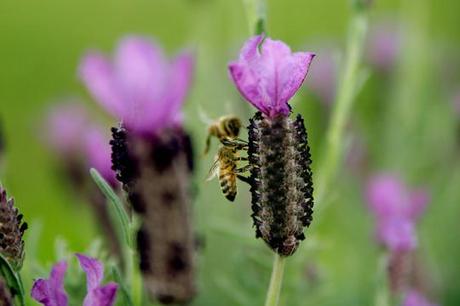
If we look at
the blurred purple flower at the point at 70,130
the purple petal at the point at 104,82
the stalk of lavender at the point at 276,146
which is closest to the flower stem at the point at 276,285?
the stalk of lavender at the point at 276,146

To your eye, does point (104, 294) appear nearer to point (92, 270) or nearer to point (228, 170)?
point (92, 270)

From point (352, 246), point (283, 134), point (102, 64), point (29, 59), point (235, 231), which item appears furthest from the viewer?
point (29, 59)

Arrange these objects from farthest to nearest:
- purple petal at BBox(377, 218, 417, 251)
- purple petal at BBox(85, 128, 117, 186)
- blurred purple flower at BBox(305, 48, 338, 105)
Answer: blurred purple flower at BBox(305, 48, 338, 105) → purple petal at BBox(85, 128, 117, 186) → purple petal at BBox(377, 218, 417, 251)

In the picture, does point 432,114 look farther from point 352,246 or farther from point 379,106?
point 352,246

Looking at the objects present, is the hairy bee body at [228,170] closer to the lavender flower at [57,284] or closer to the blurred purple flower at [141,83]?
the blurred purple flower at [141,83]

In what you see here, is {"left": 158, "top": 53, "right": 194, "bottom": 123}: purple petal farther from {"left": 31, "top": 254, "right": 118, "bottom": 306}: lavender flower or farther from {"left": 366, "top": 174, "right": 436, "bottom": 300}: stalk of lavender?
{"left": 366, "top": 174, "right": 436, "bottom": 300}: stalk of lavender

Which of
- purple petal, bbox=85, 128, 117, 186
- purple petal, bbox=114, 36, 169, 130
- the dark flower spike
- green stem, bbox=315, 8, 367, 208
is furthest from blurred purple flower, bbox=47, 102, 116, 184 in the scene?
the dark flower spike

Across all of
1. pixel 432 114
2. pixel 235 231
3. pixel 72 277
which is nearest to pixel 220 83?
pixel 432 114
